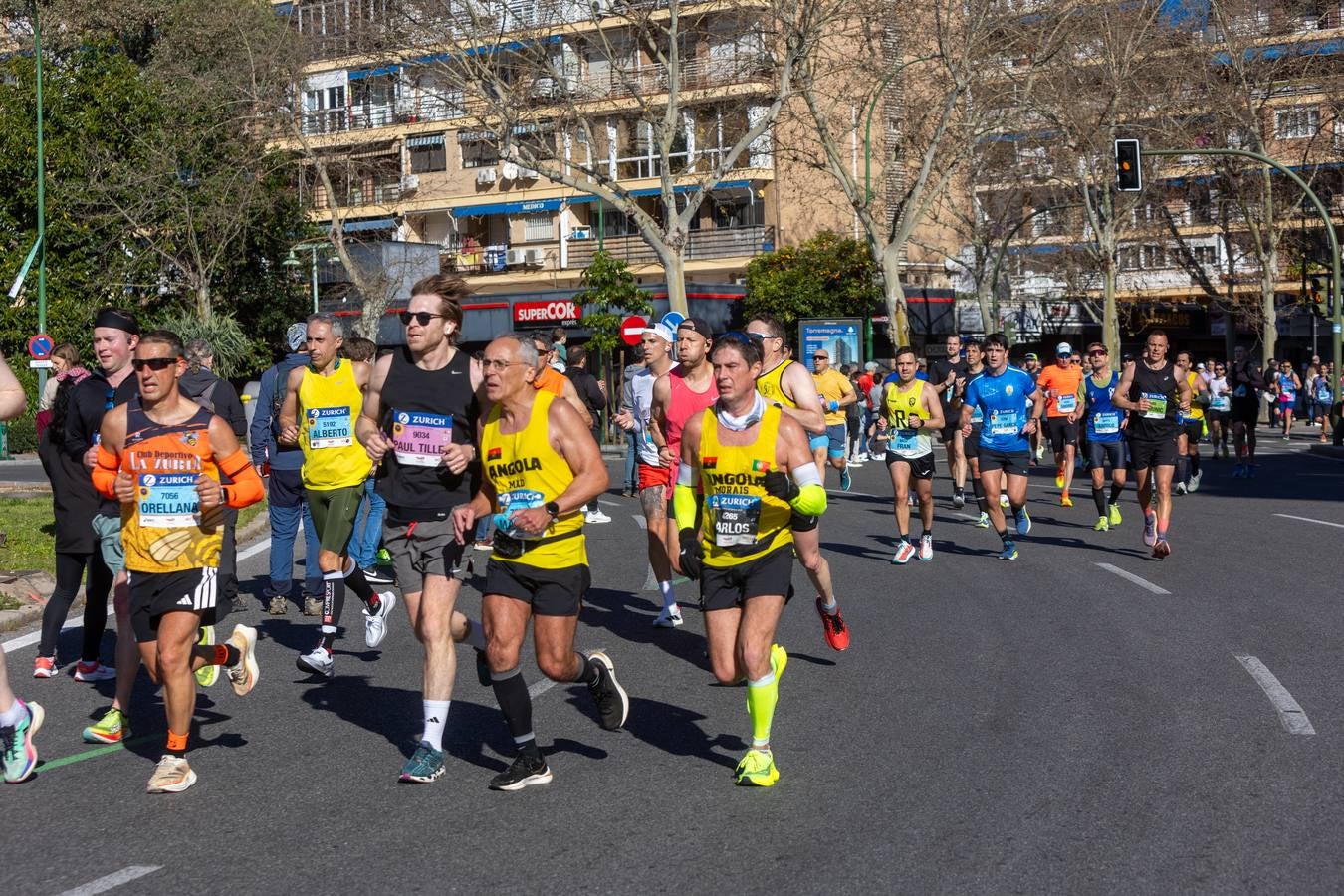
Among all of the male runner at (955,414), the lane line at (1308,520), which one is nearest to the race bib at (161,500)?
the male runner at (955,414)

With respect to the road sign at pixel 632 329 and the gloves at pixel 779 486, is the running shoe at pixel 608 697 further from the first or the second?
the road sign at pixel 632 329

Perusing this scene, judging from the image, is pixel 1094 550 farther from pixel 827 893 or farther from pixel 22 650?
pixel 827 893

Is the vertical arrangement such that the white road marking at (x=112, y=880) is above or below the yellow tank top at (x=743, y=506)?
below

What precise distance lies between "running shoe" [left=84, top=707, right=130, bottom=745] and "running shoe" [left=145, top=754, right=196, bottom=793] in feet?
2.97

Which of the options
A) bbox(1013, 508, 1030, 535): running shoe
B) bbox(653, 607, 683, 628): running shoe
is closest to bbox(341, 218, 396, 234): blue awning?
bbox(1013, 508, 1030, 535): running shoe

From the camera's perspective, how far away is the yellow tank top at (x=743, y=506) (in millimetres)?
6766

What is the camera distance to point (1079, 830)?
580 centimetres

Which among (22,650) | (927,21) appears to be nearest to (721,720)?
(22,650)

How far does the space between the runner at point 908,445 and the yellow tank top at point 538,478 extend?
7.83 m

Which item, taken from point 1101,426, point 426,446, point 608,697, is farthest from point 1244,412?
point 426,446

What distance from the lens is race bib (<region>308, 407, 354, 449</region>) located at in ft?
31.8

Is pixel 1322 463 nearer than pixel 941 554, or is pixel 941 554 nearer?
pixel 941 554

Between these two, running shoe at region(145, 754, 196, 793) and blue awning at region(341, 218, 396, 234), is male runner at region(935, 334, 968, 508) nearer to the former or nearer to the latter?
running shoe at region(145, 754, 196, 793)

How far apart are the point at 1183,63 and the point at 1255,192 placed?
8.21m
